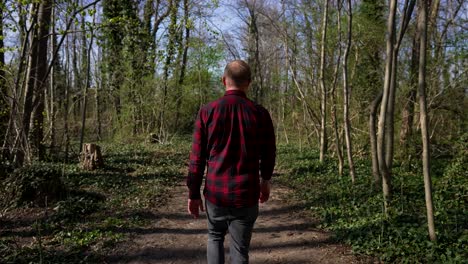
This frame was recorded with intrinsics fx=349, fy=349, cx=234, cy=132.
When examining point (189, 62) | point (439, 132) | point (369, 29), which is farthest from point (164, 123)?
point (439, 132)

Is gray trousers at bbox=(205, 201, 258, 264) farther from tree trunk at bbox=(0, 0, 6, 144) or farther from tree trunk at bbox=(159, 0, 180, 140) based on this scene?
tree trunk at bbox=(159, 0, 180, 140)

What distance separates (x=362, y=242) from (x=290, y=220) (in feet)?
4.68

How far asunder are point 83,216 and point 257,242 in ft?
9.05

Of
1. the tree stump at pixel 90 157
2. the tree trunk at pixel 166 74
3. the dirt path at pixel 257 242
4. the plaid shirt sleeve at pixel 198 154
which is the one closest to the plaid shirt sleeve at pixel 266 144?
the plaid shirt sleeve at pixel 198 154

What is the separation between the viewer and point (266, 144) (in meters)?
2.58

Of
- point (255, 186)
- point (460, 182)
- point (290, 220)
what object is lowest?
point (290, 220)

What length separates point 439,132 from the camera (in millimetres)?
8992

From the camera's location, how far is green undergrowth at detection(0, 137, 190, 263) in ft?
13.1

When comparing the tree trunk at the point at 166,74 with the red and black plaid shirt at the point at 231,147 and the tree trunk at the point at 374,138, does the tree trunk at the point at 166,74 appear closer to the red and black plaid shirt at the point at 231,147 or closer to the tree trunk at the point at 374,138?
the tree trunk at the point at 374,138

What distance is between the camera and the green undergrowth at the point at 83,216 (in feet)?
13.1

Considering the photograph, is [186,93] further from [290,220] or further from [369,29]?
[290,220]

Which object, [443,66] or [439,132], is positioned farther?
[439,132]

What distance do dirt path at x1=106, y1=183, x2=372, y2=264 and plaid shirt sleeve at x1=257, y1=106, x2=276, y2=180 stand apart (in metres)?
1.78

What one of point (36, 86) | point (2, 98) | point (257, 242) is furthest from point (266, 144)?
point (36, 86)
